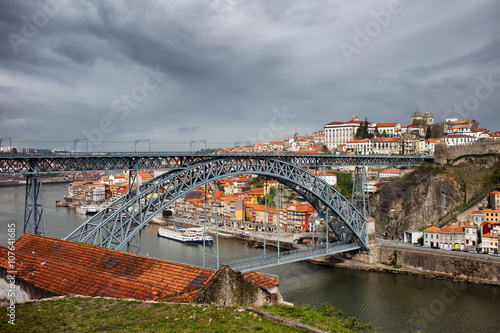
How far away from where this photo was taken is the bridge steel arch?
48.1 ft

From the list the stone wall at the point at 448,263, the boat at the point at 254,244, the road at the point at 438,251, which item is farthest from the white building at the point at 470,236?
the boat at the point at 254,244

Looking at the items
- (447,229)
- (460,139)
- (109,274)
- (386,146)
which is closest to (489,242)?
(447,229)

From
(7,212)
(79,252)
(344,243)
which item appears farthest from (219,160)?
(7,212)

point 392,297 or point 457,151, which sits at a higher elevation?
point 457,151

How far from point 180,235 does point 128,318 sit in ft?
84.5

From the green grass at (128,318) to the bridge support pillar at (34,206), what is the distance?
21.1 feet

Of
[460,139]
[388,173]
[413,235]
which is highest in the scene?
[460,139]

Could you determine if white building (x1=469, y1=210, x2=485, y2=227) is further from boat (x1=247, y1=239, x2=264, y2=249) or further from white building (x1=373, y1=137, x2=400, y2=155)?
white building (x1=373, y1=137, x2=400, y2=155)

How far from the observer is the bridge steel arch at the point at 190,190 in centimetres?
1467

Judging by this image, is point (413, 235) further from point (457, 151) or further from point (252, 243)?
point (252, 243)

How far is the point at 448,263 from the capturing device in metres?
21.0

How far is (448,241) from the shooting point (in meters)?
23.2

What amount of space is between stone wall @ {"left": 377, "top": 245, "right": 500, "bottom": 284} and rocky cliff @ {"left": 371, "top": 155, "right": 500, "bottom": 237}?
4757 millimetres

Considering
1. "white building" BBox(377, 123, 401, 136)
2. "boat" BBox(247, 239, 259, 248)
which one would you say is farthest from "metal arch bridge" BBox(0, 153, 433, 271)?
"white building" BBox(377, 123, 401, 136)
